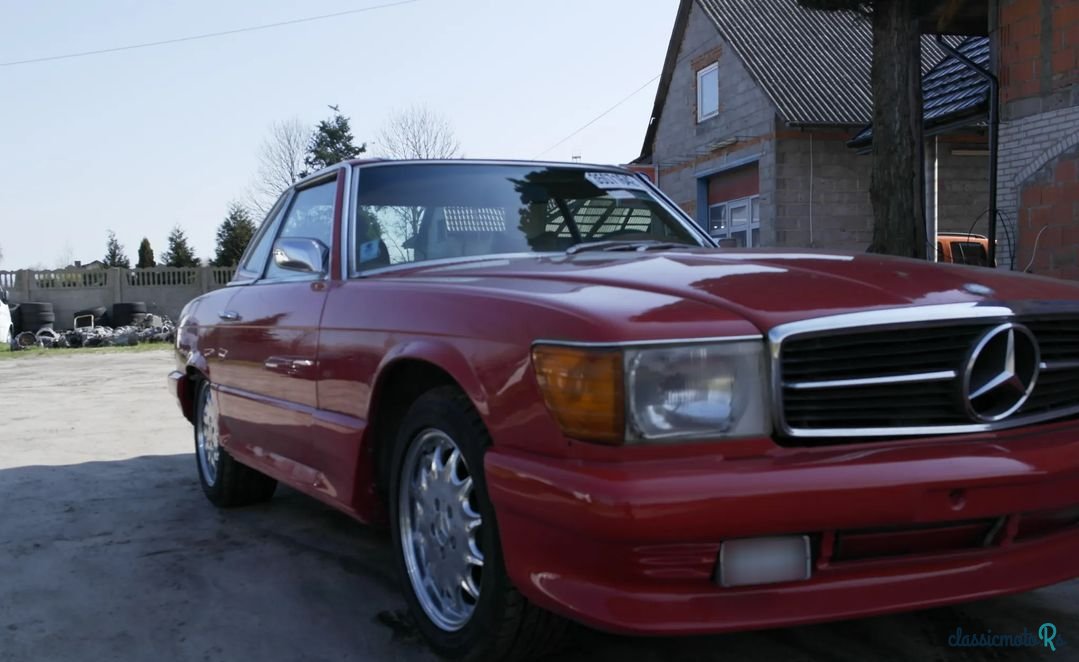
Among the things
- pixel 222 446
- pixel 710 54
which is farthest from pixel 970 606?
pixel 710 54

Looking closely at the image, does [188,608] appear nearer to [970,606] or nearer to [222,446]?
[222,446]

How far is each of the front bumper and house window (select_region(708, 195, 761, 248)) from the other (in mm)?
16924

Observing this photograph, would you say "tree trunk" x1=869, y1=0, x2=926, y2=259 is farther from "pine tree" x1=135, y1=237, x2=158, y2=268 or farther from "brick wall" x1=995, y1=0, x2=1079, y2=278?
"pine tree" x1=135, y1=237, x2=158, y2=268

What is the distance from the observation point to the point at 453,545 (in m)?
2.87

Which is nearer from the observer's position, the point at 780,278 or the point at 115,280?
the point at 780,278

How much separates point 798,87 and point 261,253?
16540 mm

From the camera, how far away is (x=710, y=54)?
21.9 meters

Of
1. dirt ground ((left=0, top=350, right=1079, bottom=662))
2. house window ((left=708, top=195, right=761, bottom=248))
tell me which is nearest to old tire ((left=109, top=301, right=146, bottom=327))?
house window ((left=708, top=195, right=761, bottom=248))

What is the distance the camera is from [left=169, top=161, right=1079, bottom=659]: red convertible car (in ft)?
7.13

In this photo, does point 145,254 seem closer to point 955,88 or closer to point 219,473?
point 955,88

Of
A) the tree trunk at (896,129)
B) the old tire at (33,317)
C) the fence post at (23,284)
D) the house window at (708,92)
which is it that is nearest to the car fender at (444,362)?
the tree trunk at (896,129)

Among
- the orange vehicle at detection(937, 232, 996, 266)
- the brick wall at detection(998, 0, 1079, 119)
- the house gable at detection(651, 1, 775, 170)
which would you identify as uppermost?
the house gable at detection(651, 1, 775, 170)

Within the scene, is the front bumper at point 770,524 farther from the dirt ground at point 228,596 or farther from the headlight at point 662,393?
the dirt ground at point 228,596

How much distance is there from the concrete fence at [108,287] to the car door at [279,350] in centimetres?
2695
